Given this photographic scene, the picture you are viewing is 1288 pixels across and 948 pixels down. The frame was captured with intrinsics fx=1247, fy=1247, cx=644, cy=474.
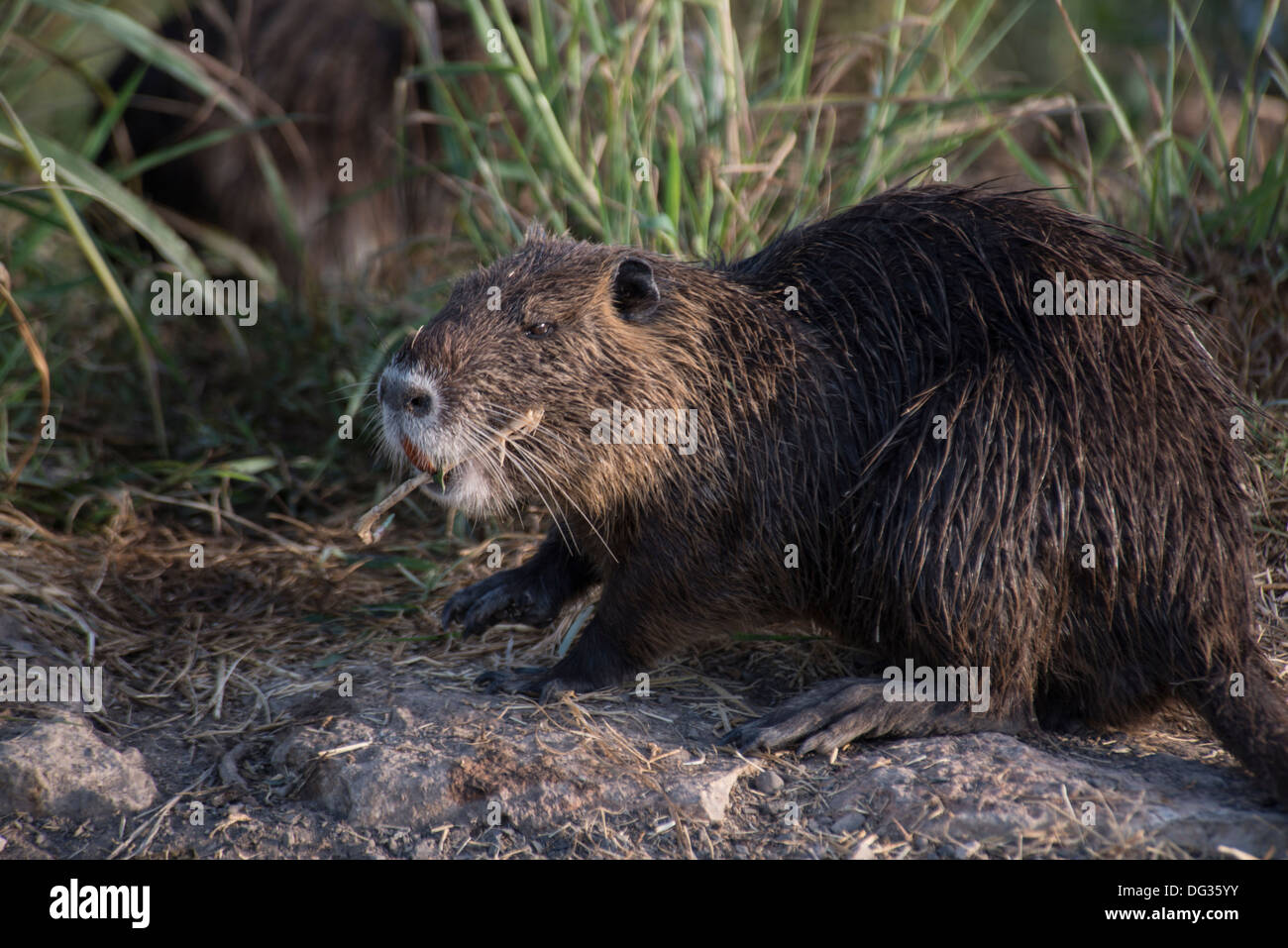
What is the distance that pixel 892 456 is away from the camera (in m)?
2.64

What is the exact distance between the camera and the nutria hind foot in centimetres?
254

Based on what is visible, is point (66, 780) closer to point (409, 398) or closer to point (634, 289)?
point (409, 398)

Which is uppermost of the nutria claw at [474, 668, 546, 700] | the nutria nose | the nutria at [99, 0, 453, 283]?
the nutria at [99, 0, 453, 283]

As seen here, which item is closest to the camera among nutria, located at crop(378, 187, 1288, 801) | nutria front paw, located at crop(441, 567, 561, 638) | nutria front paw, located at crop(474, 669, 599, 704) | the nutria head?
nutria, located at crop(378, 187, 1288, 801)

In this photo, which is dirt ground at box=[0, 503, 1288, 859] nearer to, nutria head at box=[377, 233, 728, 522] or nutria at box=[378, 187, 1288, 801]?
nutria at box=[378, 187, 1288, 801]

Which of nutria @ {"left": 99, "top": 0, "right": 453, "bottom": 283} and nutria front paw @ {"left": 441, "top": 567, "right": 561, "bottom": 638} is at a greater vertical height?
nutria @ {"left": 99, "top": 0, "right": 453, "bottom": 283}

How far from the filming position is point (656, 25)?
3.91 metres

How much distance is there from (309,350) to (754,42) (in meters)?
1.87

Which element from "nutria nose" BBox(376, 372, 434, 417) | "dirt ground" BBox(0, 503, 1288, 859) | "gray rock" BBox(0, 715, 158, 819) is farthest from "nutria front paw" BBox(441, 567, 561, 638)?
"gray rock" BBox(0, 715, 158, 819)

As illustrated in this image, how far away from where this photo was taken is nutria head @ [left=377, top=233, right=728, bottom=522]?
2584 millimetres

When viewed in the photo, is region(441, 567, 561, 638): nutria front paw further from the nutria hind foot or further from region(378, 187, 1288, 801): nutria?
the nutria hind foot

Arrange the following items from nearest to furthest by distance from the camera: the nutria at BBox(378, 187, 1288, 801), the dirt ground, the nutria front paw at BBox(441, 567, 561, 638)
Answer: the dirt ground → the nutria at BBox(378, 187, 1288, 801) → the nutria front paw at BBox(441, 567, 561, 638)

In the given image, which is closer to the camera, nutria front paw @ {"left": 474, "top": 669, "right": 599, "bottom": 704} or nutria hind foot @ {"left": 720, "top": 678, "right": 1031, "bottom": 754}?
nutria hind foot @ {"left": 720, "top": 678, "right": 1031, "bottom": 754}

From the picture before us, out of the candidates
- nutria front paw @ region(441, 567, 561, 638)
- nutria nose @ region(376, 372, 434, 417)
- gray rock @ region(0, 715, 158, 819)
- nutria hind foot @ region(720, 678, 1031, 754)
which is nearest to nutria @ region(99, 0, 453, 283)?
nutria front paw @ region(441, 567, 561, 638)
